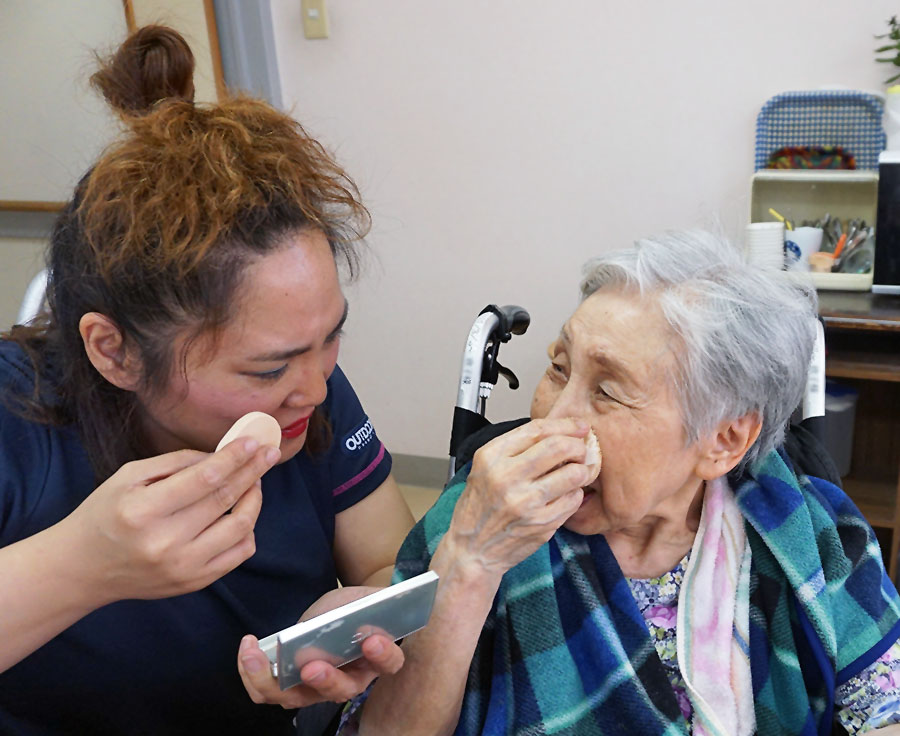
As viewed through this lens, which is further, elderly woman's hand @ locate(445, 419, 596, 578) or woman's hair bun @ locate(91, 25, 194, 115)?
woman's hair bun @ locate(91, 25, 194, 115)

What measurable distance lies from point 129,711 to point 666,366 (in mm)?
927

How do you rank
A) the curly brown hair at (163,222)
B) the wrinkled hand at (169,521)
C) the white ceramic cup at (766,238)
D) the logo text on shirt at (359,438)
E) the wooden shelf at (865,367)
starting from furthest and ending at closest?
the white ceramic cup at (766,238), the wooden shelf at (865,367), the logo text on shirt at (359,438), the curly brown hair at (163,222), the wrinkled hand at (169,521)

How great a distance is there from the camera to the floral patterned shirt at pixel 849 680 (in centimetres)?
115

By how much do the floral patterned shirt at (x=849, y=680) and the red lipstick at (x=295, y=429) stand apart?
1.80 ft

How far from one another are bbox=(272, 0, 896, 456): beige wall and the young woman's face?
6.49ft

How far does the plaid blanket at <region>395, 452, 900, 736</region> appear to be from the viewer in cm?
115

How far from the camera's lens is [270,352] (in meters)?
1.06

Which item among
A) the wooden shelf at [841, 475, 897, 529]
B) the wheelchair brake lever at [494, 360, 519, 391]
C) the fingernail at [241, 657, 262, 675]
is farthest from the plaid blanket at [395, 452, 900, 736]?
the wooden shelf at [841, 475, 897, 529]

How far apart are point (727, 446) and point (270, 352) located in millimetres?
666

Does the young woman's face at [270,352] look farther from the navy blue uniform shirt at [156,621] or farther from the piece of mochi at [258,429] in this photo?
the navy blue uniform shirt at [156,621]

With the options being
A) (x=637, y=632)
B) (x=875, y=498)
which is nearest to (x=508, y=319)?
(x=637, y=632)

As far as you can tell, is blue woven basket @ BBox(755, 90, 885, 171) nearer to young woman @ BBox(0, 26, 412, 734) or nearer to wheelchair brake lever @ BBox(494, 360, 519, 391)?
wheelchair brake lever @ BBox(494, 360, 519, 391)

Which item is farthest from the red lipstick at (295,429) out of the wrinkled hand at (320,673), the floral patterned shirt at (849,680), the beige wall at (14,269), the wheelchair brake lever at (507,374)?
the beige wall at (14,269)

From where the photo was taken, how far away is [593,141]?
292 centimetres
